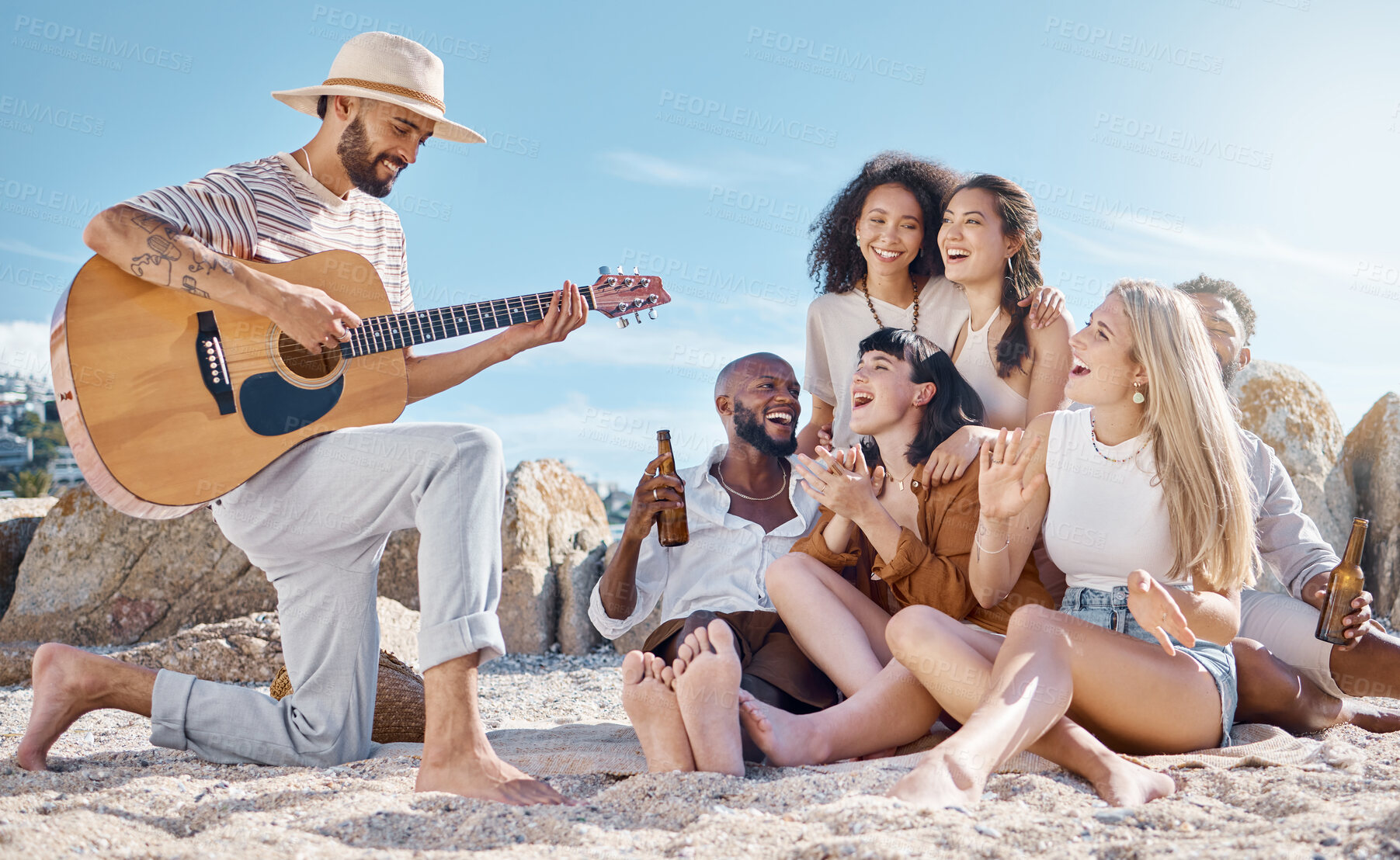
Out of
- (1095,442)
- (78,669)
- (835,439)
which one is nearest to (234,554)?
(78,669)

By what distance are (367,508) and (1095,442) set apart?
255 cm

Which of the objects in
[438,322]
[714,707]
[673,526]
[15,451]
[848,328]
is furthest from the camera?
[15,451]

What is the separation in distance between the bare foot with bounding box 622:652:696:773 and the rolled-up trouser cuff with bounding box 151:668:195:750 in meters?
1.57

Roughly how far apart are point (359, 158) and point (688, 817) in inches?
104

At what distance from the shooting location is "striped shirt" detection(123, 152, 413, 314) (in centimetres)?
335

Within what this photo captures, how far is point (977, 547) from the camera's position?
352 centimetres

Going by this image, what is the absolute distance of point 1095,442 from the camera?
3559mm

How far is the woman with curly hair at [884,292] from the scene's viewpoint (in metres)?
4.92

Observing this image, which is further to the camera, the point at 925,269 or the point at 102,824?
the point at 925,269

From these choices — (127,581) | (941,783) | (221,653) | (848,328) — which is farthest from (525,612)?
(941,783)

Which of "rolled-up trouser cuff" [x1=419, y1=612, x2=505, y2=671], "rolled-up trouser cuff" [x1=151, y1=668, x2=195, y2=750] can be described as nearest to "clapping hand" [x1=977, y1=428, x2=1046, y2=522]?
"rolled-up trouser cuff" [x1=419, y1=612, x2=505, y2=671]

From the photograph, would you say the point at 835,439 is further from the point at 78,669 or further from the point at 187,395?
the point at 78,669

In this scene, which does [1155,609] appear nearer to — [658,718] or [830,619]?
[830,619]

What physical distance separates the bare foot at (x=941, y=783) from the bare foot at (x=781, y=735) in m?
0.63
